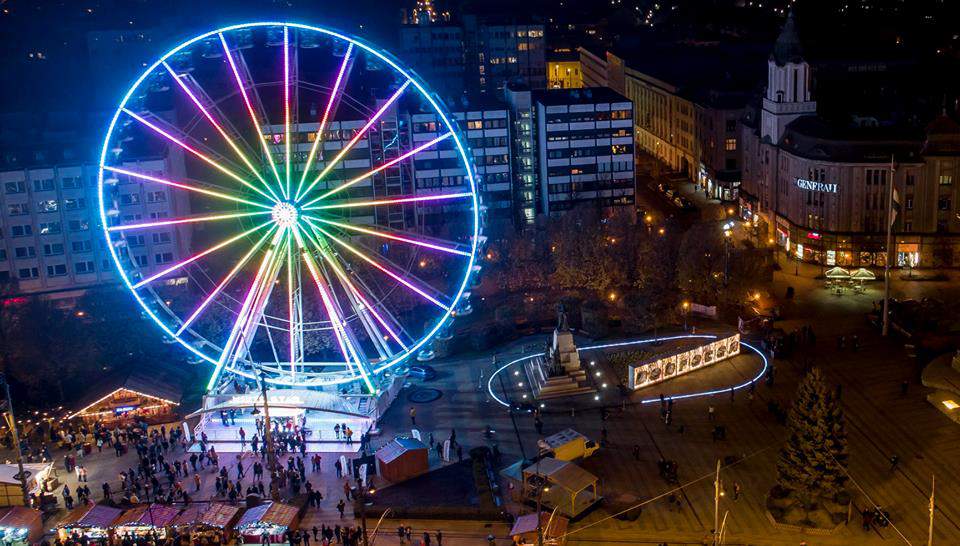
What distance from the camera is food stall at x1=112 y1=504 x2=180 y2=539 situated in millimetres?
50688

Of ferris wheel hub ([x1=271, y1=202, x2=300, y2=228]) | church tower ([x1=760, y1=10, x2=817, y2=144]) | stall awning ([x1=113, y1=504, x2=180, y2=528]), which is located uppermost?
church tower ([x1=760, y1=10, x2=817, y2=144])

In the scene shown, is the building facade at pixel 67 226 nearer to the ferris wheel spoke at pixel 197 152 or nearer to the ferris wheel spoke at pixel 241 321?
the ferris wheel spoke at pixel 241 321

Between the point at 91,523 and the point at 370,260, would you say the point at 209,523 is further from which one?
the point at 370,260

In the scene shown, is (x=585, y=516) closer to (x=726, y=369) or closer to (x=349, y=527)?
(x=349, y=527)

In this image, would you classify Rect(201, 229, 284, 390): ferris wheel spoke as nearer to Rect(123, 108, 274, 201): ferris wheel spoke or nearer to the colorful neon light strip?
Rect(123, 108, 274, 201): ferris wheel spoke

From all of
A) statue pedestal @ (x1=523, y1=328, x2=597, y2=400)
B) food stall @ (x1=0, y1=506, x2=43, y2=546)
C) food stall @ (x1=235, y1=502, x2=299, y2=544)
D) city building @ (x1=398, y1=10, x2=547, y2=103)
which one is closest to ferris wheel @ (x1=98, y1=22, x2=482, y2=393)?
statue pedestal @ (x1=523, y1=328, x2=597, y2=400)

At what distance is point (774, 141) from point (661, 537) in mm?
58186

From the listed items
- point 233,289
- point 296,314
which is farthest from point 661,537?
point 233,289

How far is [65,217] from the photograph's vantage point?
89000mm

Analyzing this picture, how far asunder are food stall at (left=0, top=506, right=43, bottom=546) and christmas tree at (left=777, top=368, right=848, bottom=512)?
34057 millimetres

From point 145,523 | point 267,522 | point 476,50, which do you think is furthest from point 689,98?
point 145,523

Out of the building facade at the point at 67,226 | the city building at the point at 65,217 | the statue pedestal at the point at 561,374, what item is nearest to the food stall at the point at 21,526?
the statue pedestal at the point at 561,374

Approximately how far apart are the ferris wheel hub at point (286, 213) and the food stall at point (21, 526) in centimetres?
1779

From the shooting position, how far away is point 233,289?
3462 inches
